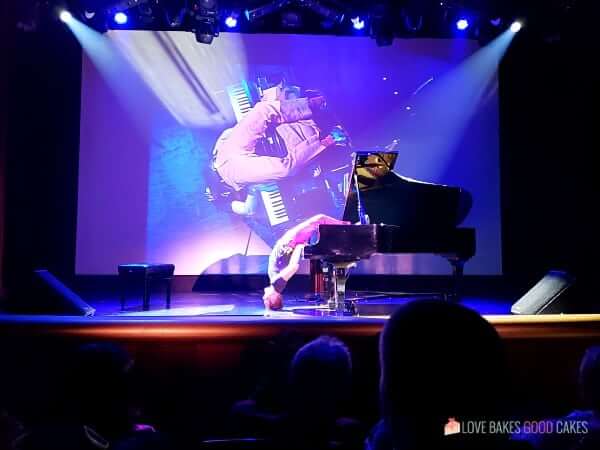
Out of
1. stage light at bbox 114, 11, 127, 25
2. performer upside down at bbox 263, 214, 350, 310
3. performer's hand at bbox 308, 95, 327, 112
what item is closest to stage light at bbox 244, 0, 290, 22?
performer's hand at bbox 308, 95, 327, 112

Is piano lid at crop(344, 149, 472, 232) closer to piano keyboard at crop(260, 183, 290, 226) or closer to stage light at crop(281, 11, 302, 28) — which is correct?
piano keyboard at crop(260, 183, 290, 226)

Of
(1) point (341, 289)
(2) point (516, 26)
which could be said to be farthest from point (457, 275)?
(2) point (516, 26)

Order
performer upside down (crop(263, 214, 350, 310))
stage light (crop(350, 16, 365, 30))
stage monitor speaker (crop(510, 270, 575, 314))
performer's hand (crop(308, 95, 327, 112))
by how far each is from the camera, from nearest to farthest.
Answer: stage monitor speaker (crop(510, 270, 575, 314))
performer upside down (crop(263, 214, 350, 310))
stage light (crop(350, 16, 365, 30))
performer's hand (crop(308, 95, 327, 112))

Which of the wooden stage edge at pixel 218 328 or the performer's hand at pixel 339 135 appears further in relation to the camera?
the performer's hand at pixel 339 135

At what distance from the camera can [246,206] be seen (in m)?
7.09

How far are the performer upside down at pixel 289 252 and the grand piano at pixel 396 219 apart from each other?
1017 mm

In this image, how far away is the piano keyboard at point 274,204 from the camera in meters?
7.07

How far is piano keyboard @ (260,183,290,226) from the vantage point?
7.07 metres

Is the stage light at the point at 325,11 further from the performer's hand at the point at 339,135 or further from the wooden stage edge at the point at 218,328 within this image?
the wooden stage edge at the point at 218,328

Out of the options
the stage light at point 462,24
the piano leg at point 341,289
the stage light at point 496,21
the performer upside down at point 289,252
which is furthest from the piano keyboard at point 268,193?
the stage light at point 496,21

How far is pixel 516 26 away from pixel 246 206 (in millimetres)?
4446

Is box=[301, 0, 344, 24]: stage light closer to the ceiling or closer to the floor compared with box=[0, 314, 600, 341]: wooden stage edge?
closer to the ceiling

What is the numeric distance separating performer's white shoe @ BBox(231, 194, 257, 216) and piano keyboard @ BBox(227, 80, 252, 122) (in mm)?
1092

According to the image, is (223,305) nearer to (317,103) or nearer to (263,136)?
(263,136)
